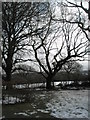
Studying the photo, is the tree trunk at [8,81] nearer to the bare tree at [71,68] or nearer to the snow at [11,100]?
the snow at [11,100]

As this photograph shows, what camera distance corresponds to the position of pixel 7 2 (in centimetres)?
1280

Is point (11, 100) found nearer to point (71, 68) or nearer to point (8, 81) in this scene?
point (8, 81)

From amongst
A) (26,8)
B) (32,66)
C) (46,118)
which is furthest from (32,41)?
(46,118)

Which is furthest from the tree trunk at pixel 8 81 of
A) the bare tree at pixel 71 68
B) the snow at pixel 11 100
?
the bare tree at pixel 71 68

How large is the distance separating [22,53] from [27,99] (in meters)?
12.0

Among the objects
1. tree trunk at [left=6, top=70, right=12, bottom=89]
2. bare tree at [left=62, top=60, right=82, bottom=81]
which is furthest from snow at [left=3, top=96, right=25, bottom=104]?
bare tree at [left=62, top=60, right=82, bottom=81]

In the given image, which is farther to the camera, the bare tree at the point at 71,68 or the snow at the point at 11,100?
the bare tree at the point at 71,68

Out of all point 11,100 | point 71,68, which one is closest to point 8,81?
point 11,100

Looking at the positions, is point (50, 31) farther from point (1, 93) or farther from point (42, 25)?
point (1, 93)

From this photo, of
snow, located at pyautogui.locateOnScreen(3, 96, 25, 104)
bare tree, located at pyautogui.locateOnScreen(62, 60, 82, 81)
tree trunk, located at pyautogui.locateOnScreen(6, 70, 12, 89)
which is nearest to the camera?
snow, located at pyautogui.locateOnScreen(3, 96, 25, 104)

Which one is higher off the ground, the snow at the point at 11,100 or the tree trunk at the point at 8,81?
the tree trunk at the point at 8,81

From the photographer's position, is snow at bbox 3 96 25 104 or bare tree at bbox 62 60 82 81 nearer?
snow at bbox 3 96 25 104

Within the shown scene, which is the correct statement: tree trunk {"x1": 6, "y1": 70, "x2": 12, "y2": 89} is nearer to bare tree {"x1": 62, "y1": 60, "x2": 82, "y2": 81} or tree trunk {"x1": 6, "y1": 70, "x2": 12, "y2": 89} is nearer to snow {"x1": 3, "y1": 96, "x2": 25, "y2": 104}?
snow {"x1": 3, "y1": 96, "x2": 25, "y2": 104}

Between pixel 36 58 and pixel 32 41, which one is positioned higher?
pixel 32 41
